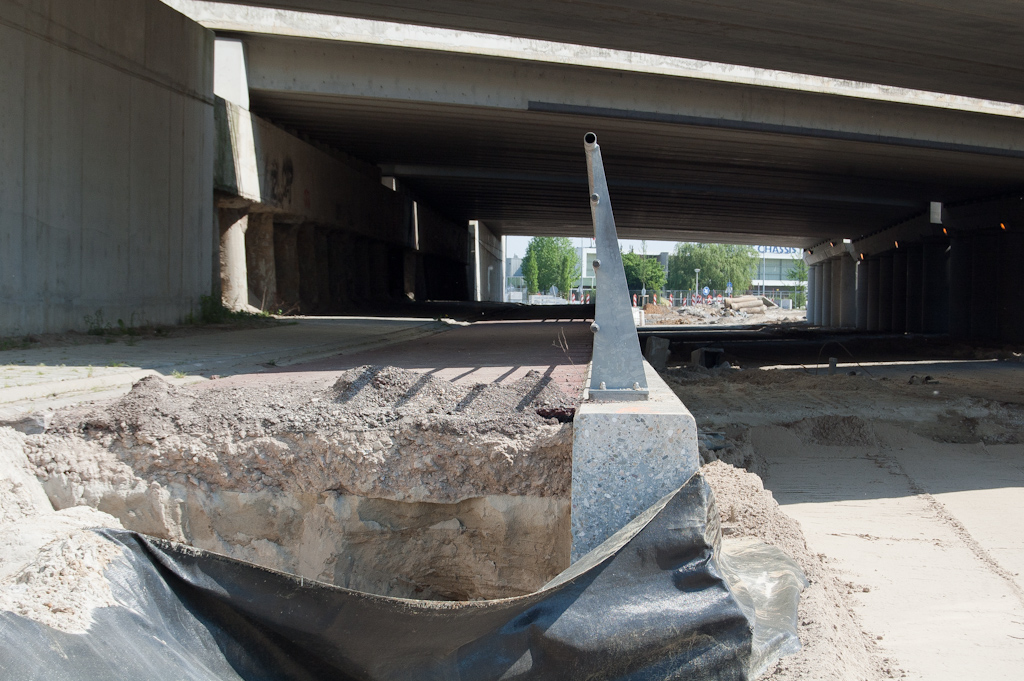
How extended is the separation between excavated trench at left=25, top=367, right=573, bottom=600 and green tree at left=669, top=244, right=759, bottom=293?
291ft

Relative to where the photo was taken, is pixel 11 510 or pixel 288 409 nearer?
pixel 11 510

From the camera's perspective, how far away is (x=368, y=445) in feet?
13.6

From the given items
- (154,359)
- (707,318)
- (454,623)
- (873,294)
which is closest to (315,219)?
(154,359)

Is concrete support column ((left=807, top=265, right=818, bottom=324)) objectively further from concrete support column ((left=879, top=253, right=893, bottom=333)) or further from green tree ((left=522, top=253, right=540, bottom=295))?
green tree ((left=522, top=253, right=540, bottom=295))

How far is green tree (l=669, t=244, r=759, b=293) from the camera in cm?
9000

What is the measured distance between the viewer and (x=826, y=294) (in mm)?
45688

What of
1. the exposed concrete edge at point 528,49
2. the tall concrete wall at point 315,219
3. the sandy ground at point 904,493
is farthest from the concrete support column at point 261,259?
the sandy ground at point 904,493

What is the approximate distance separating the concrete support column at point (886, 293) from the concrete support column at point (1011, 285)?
9.57 metres

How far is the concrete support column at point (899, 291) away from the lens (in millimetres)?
33469

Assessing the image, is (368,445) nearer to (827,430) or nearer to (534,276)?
(827,430)

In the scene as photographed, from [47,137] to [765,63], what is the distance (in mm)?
12661

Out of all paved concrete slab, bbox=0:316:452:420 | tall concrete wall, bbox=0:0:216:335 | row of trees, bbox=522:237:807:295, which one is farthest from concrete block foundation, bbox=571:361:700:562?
row of trees, bbox=522:237:807:295

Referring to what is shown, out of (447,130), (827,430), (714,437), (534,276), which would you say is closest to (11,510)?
(714,437)

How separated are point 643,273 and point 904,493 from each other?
74.0m
